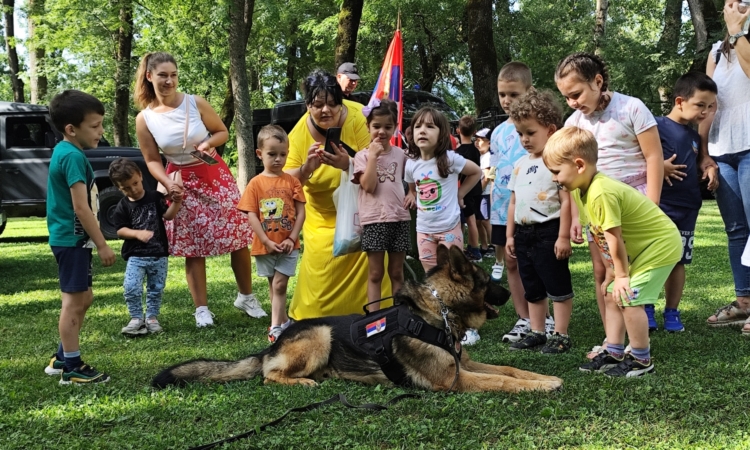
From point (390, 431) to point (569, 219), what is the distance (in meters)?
2.21

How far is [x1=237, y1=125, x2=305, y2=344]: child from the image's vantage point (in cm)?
596

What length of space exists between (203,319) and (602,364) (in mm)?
3782

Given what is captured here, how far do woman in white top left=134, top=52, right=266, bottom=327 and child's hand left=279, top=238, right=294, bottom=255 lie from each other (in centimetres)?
73

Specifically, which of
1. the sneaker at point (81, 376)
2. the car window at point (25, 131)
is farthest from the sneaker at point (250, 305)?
the car window at point (25, 131)

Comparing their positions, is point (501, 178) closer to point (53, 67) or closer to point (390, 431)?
point (390, 431)

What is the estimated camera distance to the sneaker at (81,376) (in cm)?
441

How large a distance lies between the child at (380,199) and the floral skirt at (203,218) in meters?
1.42

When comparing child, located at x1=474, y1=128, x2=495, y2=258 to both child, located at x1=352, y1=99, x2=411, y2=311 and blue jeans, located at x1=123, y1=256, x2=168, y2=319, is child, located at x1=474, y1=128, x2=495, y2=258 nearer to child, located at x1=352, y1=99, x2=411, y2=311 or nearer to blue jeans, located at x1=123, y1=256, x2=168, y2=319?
child, located at x1=352, y1=99, x2=411, y2=311

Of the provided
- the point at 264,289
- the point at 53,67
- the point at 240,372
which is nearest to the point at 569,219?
the point at 240,372

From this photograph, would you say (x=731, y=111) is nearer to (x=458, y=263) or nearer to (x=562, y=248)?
(x=562, y=248)

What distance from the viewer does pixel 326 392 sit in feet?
13.1

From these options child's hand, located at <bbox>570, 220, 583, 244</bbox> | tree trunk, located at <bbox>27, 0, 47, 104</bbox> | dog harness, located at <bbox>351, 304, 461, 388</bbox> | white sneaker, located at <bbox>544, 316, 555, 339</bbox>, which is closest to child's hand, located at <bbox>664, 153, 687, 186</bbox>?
child's hand, located at <bbox>570, 220, 583, 244</bbox>

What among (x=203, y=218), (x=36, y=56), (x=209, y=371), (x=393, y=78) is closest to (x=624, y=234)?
(x=209, y=371)

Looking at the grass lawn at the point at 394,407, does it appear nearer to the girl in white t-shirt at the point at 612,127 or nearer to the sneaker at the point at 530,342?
the sneaker at the point at 530,342
